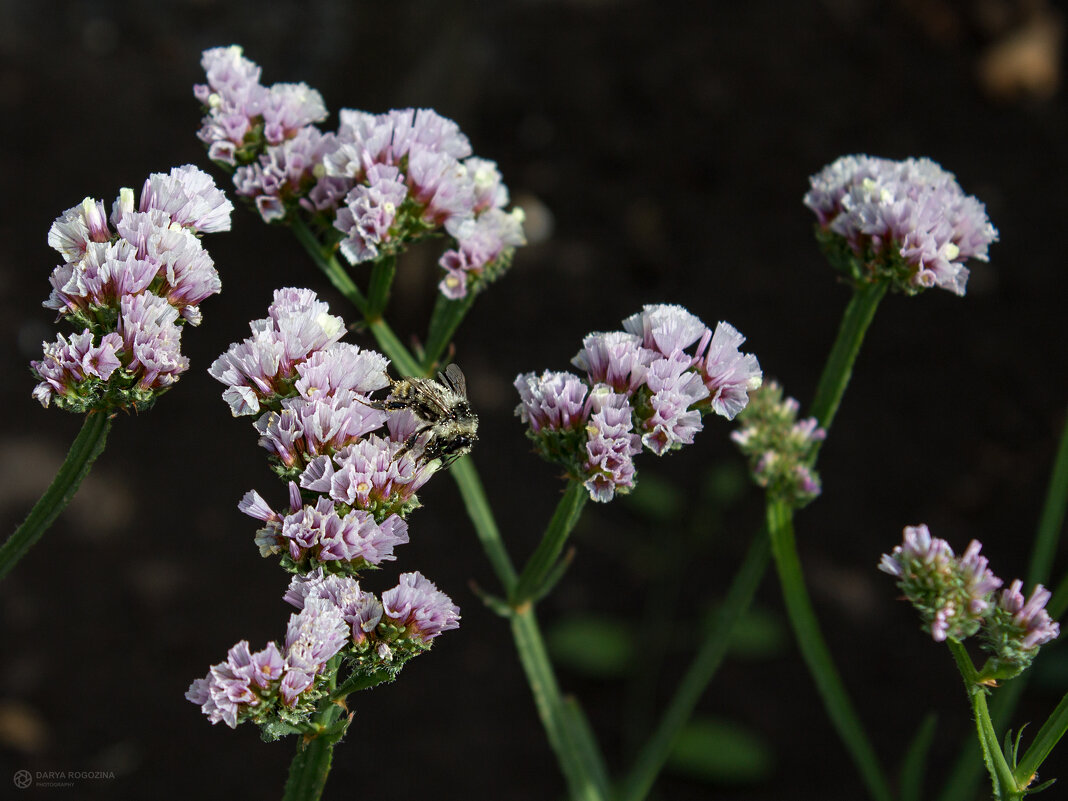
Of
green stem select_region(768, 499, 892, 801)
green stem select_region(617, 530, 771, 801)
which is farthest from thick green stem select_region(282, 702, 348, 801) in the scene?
green stem select_region(768, 499, 892, 801)

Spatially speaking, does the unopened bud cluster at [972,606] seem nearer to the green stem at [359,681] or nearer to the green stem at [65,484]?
the green stem at [359,681]

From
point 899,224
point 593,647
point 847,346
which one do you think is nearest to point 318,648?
point 847,346

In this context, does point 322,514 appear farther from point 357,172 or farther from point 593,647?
point 593,647

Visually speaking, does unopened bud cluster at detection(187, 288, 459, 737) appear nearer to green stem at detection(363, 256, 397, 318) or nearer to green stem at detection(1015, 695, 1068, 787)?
green stem at detection(363, 256, 397, 318)

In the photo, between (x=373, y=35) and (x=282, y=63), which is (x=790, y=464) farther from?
(x=282, y=63)

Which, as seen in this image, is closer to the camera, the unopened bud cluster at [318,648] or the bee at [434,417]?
the unopened bud cluster at [318,648]

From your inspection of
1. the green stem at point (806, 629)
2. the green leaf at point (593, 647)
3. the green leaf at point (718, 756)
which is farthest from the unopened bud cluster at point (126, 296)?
the green leaf at point (718, 756)

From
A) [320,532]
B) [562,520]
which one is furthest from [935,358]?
[320,532]
